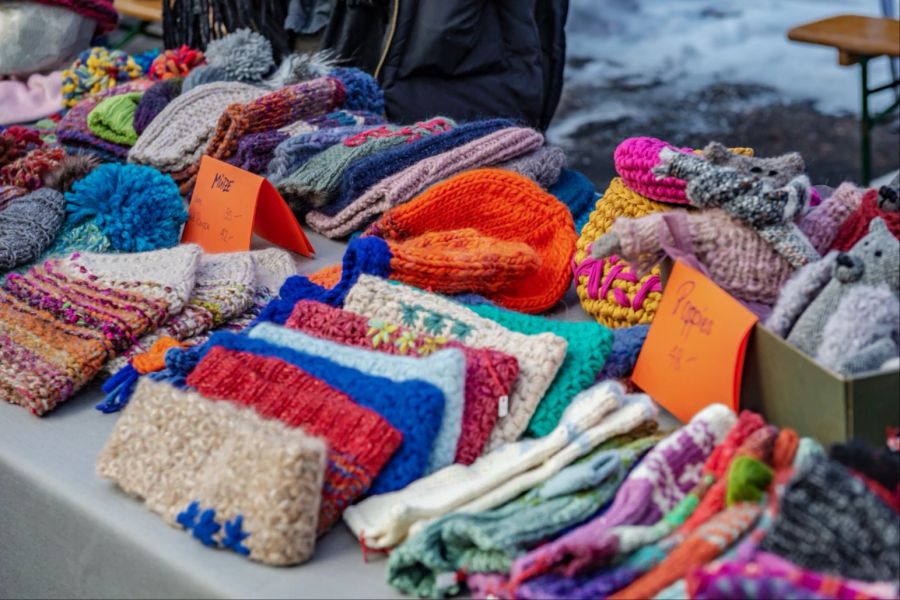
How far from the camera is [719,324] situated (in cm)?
91

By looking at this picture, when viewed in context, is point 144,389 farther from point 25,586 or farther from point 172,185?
point 172,185

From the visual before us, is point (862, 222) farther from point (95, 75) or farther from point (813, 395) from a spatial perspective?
point (95, 75)

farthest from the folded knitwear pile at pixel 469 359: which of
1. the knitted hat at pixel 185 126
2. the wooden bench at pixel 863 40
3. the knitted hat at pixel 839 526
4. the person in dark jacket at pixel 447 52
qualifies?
the wooden bench at pixel 863 40

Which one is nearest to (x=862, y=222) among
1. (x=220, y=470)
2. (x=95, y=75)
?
(x=220, y=470)

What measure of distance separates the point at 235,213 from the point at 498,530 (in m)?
0.72

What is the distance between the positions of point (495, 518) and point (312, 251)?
2.24 feet

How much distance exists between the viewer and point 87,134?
167 cm

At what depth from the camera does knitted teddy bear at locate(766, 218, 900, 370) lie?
0.82 metres

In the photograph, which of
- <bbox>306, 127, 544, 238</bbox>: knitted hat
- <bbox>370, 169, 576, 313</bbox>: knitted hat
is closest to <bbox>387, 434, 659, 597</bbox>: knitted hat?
<bbox>370, 169, 576, 313</bbox>: knitted hat

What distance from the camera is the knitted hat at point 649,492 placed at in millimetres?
724

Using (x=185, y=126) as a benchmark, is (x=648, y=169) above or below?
above

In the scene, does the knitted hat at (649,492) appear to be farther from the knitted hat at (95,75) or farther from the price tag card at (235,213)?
the knitted hat at (95,75)

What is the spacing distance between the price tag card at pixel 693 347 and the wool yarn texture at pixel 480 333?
0.09 meters

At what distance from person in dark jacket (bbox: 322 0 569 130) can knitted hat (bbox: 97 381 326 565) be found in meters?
1.05
